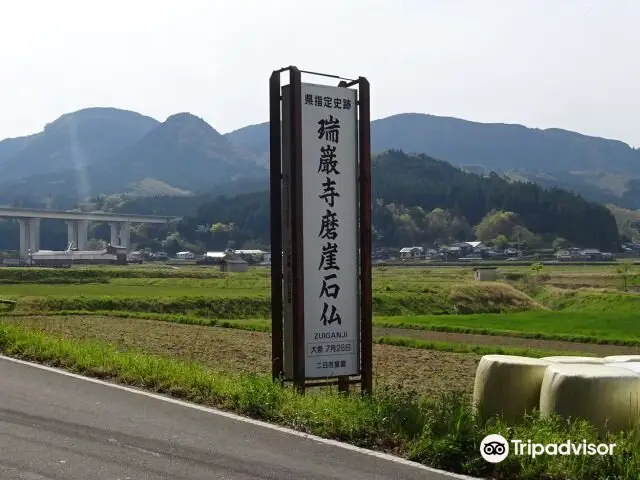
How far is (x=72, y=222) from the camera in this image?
439ft

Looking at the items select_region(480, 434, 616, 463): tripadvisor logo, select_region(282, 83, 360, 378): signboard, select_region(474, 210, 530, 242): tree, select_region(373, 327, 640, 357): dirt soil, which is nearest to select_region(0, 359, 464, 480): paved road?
select_region(480, 434, 616, 463): tripadvisor logo

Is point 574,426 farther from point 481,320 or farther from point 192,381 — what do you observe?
point 481,320

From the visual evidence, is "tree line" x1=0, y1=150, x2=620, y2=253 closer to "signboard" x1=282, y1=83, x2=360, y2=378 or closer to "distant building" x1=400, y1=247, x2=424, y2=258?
"distant building" x1=400, y1=247, x2=424, y2=258

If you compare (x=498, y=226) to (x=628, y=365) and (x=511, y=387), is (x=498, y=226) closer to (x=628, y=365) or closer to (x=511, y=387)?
(x=628, y=365)

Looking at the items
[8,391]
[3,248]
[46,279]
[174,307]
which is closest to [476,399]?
[8,391]

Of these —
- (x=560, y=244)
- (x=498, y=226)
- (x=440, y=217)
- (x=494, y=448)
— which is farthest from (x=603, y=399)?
(x=440, y=217)

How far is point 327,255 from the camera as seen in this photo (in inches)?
→ 366

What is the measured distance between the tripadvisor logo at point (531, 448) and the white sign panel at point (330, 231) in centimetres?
322

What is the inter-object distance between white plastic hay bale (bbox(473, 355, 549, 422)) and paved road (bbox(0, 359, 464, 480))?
63.1 inches

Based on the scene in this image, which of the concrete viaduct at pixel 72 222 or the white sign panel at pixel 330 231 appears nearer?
the white sign panel at pixel 330 231

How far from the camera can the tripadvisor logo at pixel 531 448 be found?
593 centimetres

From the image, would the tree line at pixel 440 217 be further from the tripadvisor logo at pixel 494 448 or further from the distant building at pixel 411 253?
the tripadvisor logo at pixel 494 448

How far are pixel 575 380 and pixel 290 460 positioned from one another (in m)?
2.52

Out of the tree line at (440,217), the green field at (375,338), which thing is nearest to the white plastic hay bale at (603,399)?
the green field at (375,338)
